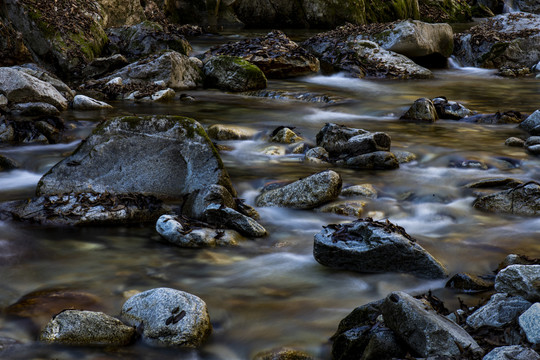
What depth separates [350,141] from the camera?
25.1ft

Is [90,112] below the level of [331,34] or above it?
below

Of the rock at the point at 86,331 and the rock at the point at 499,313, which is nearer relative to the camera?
the rock at the point at 499,313

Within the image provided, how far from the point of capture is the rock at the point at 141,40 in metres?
15.0

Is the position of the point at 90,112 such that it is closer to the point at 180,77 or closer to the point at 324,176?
the point at 180,77

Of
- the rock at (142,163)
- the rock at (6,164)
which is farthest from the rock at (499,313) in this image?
the rock at (6,164)

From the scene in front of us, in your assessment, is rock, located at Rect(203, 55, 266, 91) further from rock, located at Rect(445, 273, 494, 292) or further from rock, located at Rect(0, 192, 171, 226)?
rock, located at Rect(445, 273, 494, 292)

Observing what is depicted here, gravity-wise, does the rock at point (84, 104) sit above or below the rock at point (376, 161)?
above

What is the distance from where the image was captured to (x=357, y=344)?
304 cm

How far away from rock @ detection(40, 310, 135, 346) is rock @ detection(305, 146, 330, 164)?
4687 mm

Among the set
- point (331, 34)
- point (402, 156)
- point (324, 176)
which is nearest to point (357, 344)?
point (324, 176)

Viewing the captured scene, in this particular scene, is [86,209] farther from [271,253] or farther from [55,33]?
[55,33]

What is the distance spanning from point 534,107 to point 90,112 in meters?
8.72

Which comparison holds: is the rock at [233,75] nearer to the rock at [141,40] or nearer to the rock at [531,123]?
the rock at [141,40]

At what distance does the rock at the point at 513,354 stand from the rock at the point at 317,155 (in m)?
5.10
